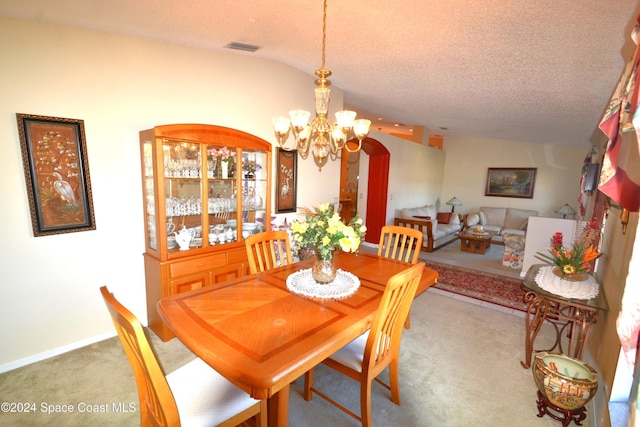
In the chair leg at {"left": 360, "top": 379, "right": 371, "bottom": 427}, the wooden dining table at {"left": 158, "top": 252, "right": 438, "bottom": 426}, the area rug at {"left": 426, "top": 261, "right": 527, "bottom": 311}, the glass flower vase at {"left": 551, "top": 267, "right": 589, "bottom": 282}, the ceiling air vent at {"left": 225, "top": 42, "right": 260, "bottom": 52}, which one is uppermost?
the ceiling air vent at {"left": 225, "top": 42, "right": 260, "bottom": 52}

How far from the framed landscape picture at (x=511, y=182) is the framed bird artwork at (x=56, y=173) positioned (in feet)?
27.1

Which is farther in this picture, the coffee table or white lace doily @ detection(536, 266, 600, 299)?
the coffee table

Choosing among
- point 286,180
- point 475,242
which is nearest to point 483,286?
point 475,242

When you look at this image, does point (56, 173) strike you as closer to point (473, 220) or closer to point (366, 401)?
point (366, 401)

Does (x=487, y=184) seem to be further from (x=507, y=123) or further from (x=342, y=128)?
(x=342, y=128)

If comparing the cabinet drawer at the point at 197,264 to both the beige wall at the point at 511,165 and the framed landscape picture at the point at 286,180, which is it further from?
the beige wall at the point at 511,165

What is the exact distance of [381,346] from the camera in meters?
1.65

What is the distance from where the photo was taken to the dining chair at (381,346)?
56.5 inches

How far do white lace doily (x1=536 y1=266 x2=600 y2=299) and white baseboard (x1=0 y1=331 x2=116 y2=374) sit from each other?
361 centimetres

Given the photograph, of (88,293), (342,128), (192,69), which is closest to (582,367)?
(342,128)

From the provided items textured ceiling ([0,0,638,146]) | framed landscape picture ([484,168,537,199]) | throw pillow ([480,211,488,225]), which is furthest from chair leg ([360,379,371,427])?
framed landscape picture ([484,168,537,199])

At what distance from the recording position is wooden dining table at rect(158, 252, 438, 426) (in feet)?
3.62

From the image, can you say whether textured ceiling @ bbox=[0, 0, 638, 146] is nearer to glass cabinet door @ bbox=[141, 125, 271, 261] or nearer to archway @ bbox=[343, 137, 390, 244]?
glass cabinet door @ bbox=[141, 125, 271, 261]

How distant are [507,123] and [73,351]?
6151mm
